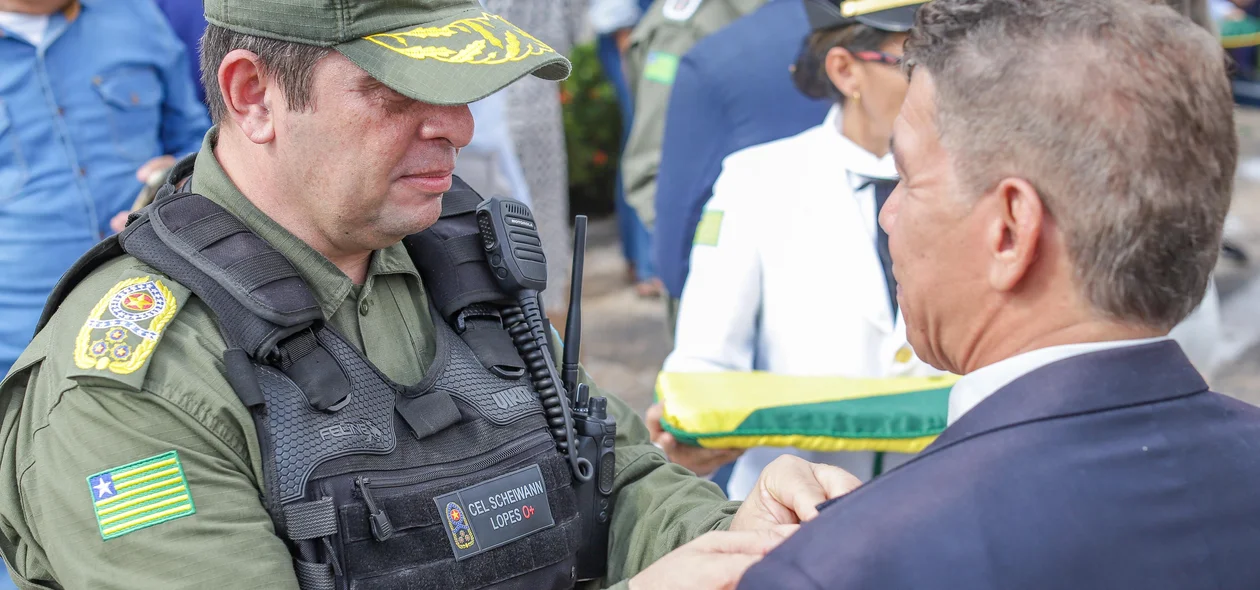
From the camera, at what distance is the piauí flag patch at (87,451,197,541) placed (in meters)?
1.58

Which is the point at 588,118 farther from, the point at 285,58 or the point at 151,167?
the point at 285,58

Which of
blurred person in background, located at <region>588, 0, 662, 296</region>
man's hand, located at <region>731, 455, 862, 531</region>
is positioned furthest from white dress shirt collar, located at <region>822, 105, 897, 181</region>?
blurred person in background, located at <region>588, 0, 662, 296</region>

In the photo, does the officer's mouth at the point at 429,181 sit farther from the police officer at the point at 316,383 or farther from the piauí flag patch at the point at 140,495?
the piauí flag patch at the point at 140,495

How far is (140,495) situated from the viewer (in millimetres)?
1592

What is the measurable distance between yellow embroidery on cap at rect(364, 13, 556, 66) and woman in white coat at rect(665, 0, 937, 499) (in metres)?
1.09

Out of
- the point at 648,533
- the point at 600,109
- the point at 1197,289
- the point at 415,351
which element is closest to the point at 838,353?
the point at 648,533

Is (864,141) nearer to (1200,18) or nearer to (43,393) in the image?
(1200,18)

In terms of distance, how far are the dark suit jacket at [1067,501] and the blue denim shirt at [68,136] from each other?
8.69 feet

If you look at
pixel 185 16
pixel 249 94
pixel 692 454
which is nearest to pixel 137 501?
pixel 249 94

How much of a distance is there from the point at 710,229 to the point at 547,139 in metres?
2.94

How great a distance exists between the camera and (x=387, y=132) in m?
1.88

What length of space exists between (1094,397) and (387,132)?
113 cm

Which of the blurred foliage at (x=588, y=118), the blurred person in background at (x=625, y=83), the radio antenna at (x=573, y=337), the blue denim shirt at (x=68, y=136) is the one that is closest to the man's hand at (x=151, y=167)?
the blue denim shirt at (x=68, y=136)

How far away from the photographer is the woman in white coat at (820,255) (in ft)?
9.27
